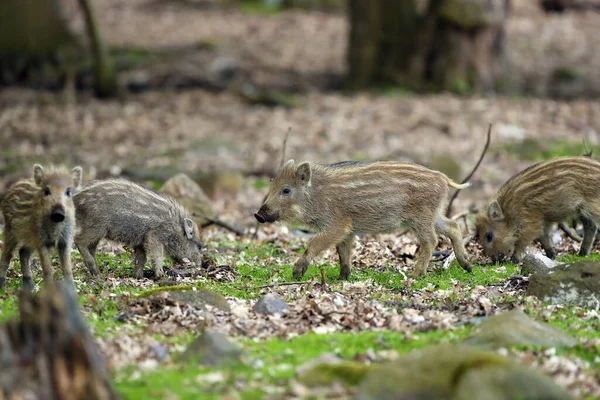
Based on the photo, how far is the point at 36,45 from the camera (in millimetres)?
24672

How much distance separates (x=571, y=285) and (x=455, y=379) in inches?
133

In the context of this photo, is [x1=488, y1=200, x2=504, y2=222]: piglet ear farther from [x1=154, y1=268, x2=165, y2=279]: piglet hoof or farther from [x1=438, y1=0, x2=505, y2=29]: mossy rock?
[x1=438, y1=0, x2=505, y2=29]: mossy rock

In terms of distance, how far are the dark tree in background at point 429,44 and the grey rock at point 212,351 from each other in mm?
16610

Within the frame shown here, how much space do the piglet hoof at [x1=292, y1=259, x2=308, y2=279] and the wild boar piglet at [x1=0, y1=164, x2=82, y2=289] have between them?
241 centimetres

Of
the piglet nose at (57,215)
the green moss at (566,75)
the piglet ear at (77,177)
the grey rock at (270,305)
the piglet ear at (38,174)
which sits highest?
the piglet ear at (38,174)

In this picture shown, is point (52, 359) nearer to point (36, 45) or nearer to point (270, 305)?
point (270, 305)

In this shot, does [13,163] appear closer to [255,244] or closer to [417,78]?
[255,244]

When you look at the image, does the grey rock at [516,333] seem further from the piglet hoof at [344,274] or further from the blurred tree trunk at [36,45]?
the blurred tree trunk at [36,45]

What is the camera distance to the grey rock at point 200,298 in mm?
8695

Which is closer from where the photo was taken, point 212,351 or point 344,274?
point 212,351

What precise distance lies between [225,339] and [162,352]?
20.9 inches

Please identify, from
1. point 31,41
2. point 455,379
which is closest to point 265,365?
point 455,379

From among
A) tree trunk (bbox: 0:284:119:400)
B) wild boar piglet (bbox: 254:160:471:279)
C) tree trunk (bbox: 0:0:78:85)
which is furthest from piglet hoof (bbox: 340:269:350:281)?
tree trunk (bbox: 0:0:78:85)

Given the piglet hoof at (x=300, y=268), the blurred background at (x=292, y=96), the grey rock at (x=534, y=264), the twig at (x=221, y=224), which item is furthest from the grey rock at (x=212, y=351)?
the blurred background at (x=292, y=96)
